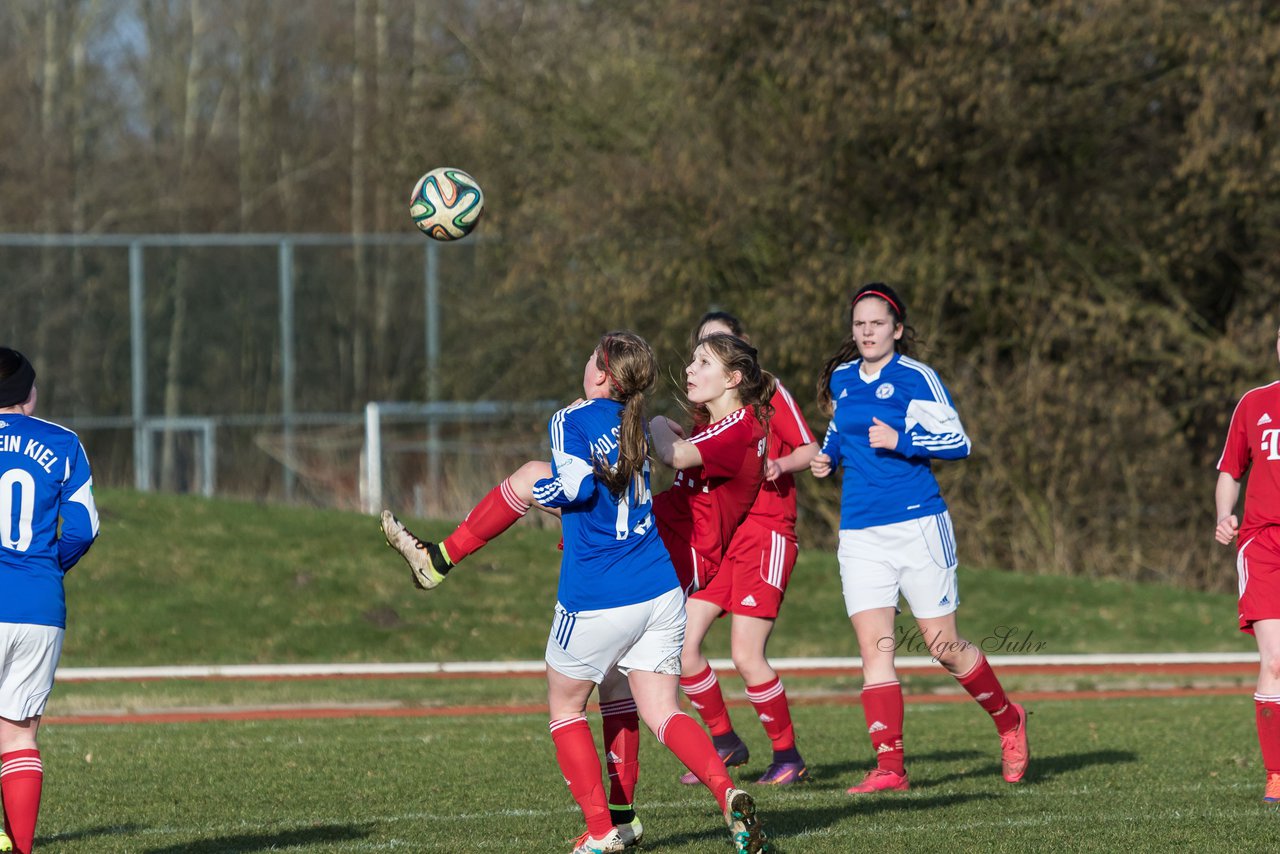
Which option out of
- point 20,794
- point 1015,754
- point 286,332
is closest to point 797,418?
point 1015,754

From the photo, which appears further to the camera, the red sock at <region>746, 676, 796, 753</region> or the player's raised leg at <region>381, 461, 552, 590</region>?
the red sock at <region>746, 676, 796, 753</region>

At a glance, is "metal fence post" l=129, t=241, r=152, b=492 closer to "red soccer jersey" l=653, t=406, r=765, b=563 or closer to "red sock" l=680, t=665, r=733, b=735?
"red sock" l=680, t=665, r=733, b=735

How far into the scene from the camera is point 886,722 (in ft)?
24.5

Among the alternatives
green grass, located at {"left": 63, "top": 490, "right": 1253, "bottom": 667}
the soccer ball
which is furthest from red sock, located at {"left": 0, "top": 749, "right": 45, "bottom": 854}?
green grass, located at {"left": 63, "top": 490, "right": 1253, "bottom": 667}

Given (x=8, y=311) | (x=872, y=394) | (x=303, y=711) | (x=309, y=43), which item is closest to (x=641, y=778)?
(x=872, y=394)

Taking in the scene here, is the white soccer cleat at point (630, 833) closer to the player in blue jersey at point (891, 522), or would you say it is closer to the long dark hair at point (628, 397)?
the long dark hair at point (628, 397)

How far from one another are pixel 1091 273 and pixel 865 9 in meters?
4.08

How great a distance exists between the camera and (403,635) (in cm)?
1508

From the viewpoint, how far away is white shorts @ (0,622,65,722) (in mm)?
5500

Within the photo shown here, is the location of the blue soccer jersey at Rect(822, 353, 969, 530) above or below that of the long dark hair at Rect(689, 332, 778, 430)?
below

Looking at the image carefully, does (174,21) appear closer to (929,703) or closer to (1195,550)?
(1195,550)

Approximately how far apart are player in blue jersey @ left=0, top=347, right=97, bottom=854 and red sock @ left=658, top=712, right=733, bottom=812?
2.02m

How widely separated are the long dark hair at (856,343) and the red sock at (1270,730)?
215 cm

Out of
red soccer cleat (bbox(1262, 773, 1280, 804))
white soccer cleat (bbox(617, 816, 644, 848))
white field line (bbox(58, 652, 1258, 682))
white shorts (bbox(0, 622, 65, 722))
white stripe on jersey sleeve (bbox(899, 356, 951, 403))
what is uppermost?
white stripe on jersey sleeve (bbox(899, 356, 951, 403))
